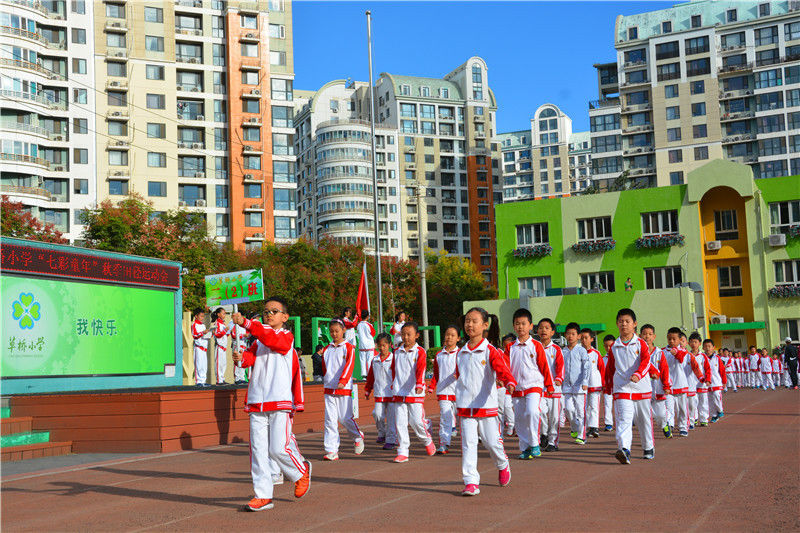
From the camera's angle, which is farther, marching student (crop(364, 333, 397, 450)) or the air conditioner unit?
the air conditioner unit

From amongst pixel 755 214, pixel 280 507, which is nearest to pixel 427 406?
pixel 280 507

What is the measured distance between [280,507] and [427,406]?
52.6ft

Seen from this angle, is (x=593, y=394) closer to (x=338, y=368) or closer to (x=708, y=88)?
(x=338, y=368)

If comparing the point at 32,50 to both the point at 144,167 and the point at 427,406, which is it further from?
the point at 427,406

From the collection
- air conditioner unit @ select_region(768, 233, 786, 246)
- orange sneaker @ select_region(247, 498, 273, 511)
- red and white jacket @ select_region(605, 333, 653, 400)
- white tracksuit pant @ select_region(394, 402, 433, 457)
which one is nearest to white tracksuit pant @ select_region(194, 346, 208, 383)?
white tracksuit pant @ select_region(394, 402, 433, 457)

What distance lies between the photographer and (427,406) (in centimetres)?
2439

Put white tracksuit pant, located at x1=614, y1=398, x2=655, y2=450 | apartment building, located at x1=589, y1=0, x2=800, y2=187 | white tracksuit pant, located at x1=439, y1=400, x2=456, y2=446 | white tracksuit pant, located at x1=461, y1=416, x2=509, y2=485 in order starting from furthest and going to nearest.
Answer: apartment building, located at x1=589, y1=0, x2=800, y2=187 < white tracksuit pant, located at x1=439, y1=400, x2=456, y2=446 < white tracksuit pant, located at x1=614, y1=398, x2=655, y2=450 < white tracksuit pant, located at x1=461, y1=416, x2=509, y2=485

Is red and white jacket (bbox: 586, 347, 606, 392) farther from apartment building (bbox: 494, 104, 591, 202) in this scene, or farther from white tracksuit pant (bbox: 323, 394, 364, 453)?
apartment building (bbox: 494, 104, 591, 202)

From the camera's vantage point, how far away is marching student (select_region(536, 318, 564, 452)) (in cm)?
1355

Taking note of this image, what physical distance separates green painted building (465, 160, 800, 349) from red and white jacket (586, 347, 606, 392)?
3050cm

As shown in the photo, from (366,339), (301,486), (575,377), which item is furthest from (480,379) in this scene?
(366,339)

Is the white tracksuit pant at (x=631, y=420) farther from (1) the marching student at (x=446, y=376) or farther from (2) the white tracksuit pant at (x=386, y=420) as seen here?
(2) the white tracksuit pant at (x=386, y=420)

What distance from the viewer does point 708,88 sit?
81125mm

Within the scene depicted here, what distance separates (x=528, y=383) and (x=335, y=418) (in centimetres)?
308
